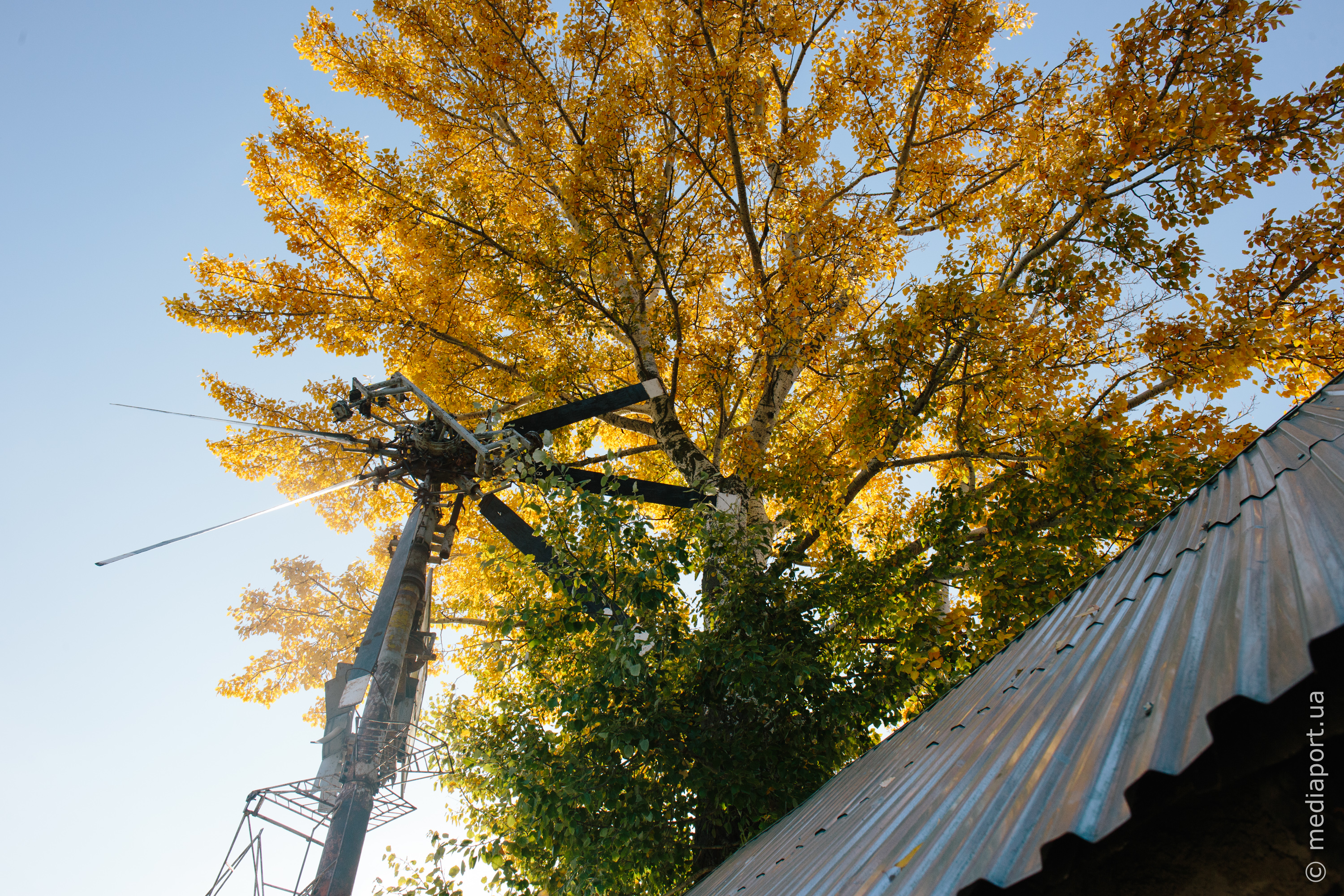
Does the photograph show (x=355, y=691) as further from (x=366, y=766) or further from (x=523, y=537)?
(x=523, y=537)

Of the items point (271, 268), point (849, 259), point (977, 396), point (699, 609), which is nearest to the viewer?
point (699, 609)

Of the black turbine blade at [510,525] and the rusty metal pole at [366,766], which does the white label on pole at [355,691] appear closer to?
the rusty metal pole at [366,766]

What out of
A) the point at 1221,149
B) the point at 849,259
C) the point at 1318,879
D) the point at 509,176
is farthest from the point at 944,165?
the point at 1318,879

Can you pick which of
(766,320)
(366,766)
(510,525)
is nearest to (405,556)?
(510,525)

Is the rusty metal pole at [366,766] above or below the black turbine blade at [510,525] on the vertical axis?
below

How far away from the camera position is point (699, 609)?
21.1 ft

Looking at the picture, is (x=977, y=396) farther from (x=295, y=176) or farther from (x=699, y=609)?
(x=295, y=176)

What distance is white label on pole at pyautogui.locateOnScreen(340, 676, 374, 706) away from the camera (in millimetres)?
5500

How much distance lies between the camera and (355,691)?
558 cm

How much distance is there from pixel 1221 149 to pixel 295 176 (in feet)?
34.8

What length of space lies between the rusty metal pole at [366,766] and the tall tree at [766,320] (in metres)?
0.79

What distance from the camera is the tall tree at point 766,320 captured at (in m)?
5.75

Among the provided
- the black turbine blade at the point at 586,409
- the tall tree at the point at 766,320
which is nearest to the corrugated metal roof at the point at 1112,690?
the tall tree at the point at 766,320

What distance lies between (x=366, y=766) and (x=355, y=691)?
2.03ft
